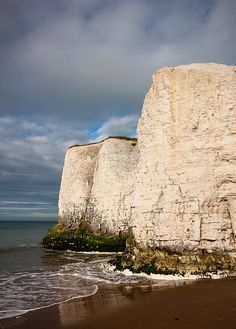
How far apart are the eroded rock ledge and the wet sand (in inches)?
110

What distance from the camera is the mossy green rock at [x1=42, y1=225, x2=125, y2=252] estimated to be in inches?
1064

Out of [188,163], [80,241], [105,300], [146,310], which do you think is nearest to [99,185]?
[80,241]

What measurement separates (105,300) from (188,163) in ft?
21.7

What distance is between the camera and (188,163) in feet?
51.9

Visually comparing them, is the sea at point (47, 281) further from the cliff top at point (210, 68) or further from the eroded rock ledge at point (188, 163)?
the cliff top at point (210, 68)

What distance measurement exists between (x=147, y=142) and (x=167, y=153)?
1444 mm

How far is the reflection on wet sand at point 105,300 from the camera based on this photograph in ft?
33.1

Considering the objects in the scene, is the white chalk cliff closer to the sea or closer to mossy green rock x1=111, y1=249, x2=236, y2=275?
mossy green rock x1=111, y1=249, x2=236, y2=275

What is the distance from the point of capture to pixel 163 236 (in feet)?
52.2

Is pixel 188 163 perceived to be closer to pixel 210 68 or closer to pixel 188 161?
pixel 188 161

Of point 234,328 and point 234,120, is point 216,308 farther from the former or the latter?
point 234,120

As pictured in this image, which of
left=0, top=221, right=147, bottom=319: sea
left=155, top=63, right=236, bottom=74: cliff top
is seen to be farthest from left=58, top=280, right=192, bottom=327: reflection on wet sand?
left=155, top=63, right=236, bottom=74: cliff top

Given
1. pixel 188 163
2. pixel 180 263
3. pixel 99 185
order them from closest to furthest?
1. pixel 180 263
2. pixel 188 163
3. pixel 99 185

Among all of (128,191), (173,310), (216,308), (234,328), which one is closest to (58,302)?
(173,310)
